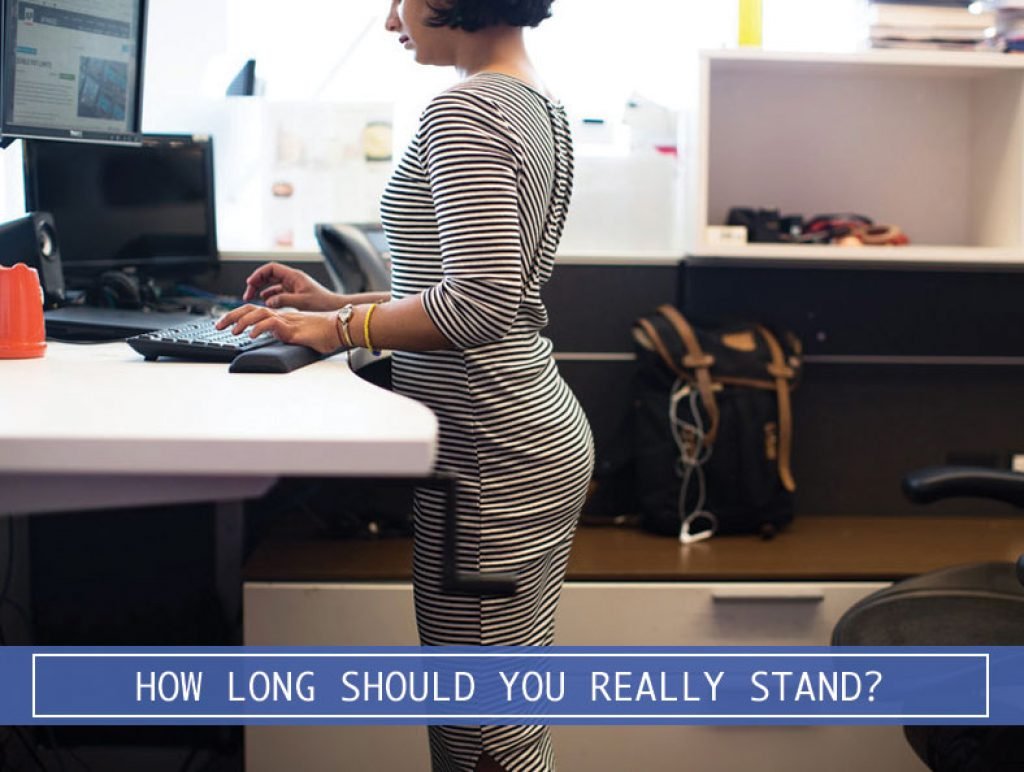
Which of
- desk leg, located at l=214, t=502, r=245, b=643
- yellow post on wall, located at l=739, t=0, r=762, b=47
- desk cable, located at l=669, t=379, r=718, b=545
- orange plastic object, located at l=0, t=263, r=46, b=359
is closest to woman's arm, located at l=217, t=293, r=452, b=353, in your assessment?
orange plastic object, located at l=0, t=263, r=46, b=359

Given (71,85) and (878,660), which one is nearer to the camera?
(878,660)

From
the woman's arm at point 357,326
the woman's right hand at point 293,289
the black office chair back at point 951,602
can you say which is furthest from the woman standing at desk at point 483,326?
the black office chair back at point 951,602

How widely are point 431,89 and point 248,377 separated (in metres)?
1.48

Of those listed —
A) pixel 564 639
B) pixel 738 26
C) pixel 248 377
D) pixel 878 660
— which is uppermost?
pixel 738 26

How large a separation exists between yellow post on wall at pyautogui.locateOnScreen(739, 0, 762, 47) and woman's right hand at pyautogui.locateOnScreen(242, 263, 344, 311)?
1.13 metres

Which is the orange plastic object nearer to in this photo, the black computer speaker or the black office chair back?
the black computer speaker

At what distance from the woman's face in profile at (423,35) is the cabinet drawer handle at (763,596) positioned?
3.55 ft

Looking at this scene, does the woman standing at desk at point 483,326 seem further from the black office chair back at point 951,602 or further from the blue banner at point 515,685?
the black office chair back at point 951,602

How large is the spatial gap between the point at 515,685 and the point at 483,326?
16.9 inches

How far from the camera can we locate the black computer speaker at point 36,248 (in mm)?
1721

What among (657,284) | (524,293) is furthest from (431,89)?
(524,293)

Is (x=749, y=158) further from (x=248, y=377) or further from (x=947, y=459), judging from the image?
(x=248, y=377)

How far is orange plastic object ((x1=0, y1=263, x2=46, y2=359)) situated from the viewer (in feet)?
4.48

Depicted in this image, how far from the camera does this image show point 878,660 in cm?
149
